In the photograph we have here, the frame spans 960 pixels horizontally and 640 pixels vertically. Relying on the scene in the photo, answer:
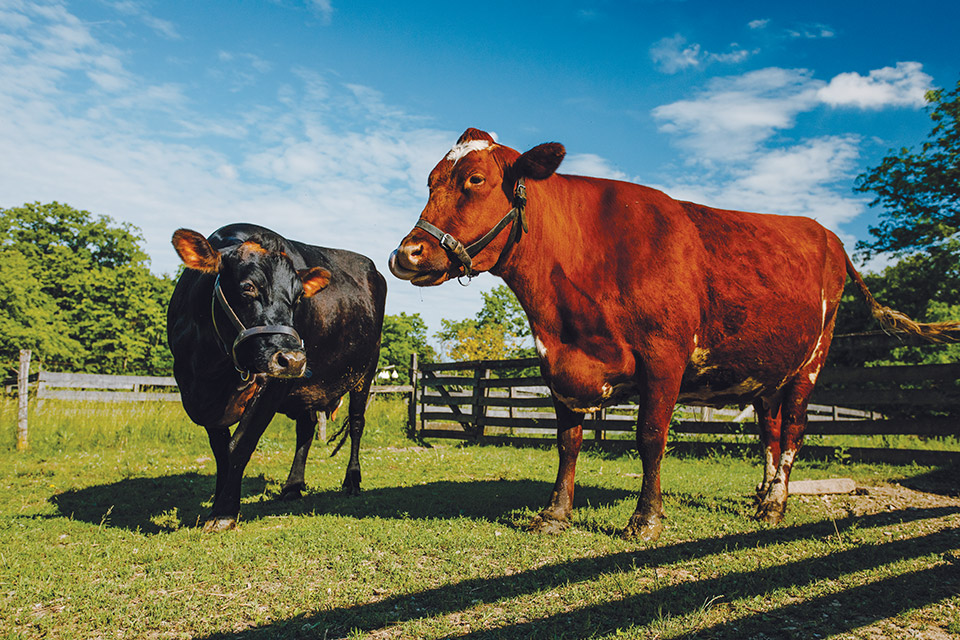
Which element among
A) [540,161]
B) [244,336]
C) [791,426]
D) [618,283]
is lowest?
[791,426]

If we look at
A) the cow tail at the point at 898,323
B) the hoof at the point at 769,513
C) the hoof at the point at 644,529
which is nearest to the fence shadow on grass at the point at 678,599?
the hoof at the point at 644,529

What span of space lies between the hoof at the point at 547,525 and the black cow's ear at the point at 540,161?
2.71 m

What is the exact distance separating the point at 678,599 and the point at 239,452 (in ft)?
12.0

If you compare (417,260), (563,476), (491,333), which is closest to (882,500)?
(563,476)

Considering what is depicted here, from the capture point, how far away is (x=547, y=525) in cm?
452

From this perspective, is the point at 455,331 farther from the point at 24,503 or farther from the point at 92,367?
the point at 24,503

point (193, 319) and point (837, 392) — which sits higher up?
point (193, 319)

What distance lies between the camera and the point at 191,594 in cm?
330

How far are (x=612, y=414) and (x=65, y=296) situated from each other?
38.9m

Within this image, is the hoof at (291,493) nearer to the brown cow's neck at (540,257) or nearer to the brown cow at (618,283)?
the brown cow at (618,283)

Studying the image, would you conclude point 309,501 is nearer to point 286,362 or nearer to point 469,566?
point 286,362

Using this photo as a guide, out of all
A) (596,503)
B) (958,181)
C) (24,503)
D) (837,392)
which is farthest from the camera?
(958,181)

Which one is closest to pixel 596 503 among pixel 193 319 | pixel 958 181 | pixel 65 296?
pixel 193 319

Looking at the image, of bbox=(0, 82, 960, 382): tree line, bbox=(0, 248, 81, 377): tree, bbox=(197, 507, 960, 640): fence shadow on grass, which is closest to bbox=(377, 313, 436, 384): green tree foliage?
bbox=(0, 82, 960, 382): tree line
